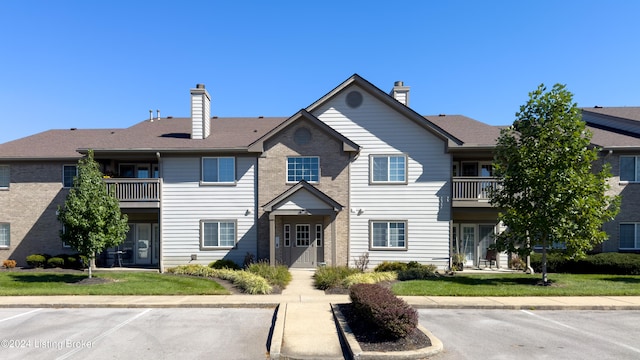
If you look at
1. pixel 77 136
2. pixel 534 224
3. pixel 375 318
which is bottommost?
pixel 375 318

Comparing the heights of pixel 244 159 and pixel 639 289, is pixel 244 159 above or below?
above

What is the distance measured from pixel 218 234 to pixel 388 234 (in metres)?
8.92

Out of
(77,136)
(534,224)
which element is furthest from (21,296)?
(534,224)

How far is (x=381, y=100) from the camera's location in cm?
1981

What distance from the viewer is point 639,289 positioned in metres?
13.9

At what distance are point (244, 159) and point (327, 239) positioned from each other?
6036 mm

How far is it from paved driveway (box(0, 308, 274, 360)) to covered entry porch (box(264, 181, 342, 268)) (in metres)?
7.23

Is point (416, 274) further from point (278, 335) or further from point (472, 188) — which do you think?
point (278, 335)

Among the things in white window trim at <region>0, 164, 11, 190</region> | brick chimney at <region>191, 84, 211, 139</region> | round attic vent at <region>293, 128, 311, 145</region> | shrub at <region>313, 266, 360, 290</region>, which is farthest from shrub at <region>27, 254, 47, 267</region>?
shrub at <region>313, 266, 360, 290</region>

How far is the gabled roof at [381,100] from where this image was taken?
1928cm

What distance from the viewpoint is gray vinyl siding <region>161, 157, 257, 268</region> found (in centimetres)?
1967

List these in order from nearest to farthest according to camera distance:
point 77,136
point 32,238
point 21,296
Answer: point 21,296, point 32,238, point 77,136

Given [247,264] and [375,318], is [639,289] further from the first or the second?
[247,264]

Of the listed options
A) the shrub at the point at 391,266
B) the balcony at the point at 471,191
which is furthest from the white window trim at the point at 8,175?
the balcony at the point at 471,191
